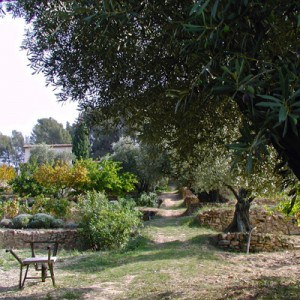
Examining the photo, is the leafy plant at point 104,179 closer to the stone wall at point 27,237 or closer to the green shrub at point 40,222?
the green shrub at point 40,222

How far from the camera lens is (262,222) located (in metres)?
→ 17.6

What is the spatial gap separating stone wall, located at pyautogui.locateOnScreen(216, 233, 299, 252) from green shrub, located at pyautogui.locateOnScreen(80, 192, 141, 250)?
3.06 metres

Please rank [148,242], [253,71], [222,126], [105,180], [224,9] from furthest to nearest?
1. [105,180]
2. [148,242]
3. [222,126]
4. [253,71]
5. [224,9]

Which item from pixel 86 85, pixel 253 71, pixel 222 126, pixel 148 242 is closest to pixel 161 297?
pixel 222 126

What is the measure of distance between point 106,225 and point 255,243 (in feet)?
15.7

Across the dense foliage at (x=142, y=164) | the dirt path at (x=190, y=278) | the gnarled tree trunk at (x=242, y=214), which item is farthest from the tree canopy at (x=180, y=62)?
the dense foliage at (x=142, y=164)

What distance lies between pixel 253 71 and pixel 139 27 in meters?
1.70

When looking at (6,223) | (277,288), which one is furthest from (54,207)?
(277,288)

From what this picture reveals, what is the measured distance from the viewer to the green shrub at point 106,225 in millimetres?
14234

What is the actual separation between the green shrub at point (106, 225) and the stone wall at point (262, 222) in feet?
14.4

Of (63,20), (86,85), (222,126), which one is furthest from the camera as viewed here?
(222,126)

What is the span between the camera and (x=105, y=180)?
24.9 m

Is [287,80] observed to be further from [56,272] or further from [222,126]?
[56,272]

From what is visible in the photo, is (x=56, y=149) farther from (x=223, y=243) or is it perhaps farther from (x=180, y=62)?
(x=180, y=62)
